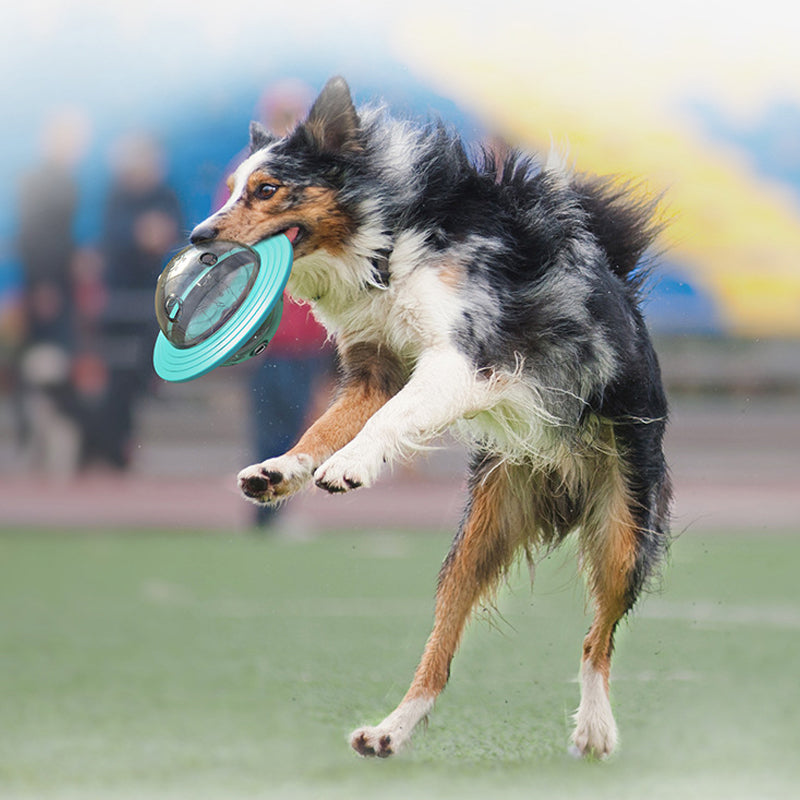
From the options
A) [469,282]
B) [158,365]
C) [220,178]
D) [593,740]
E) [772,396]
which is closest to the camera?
[158,365]

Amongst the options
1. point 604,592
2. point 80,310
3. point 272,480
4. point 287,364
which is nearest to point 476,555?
point 604,592

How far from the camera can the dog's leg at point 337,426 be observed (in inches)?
140

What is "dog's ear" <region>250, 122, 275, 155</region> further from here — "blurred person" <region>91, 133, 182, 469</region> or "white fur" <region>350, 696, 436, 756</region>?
"blurred person" <region>91, 133, 182, 469</region>

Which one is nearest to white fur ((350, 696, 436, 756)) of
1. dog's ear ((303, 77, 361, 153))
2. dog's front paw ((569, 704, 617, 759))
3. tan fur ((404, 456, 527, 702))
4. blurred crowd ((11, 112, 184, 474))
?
tan fur ((404, 456, 527, 702))

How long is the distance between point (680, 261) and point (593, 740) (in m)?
1.49

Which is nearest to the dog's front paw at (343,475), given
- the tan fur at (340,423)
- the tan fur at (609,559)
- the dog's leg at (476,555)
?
the tan fur at (340,423)

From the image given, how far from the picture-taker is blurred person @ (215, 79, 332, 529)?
4125 millimetres

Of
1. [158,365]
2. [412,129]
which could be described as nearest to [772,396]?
[412,129]

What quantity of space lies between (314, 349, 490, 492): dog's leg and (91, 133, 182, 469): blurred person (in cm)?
256

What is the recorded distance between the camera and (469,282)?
386 cm

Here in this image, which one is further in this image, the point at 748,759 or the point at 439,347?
the point at 748,759

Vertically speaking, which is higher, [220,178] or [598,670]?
[220,178]

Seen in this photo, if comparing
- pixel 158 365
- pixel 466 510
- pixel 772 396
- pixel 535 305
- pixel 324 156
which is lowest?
pixel 772 396

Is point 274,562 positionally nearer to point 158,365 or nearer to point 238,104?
point 238,104
